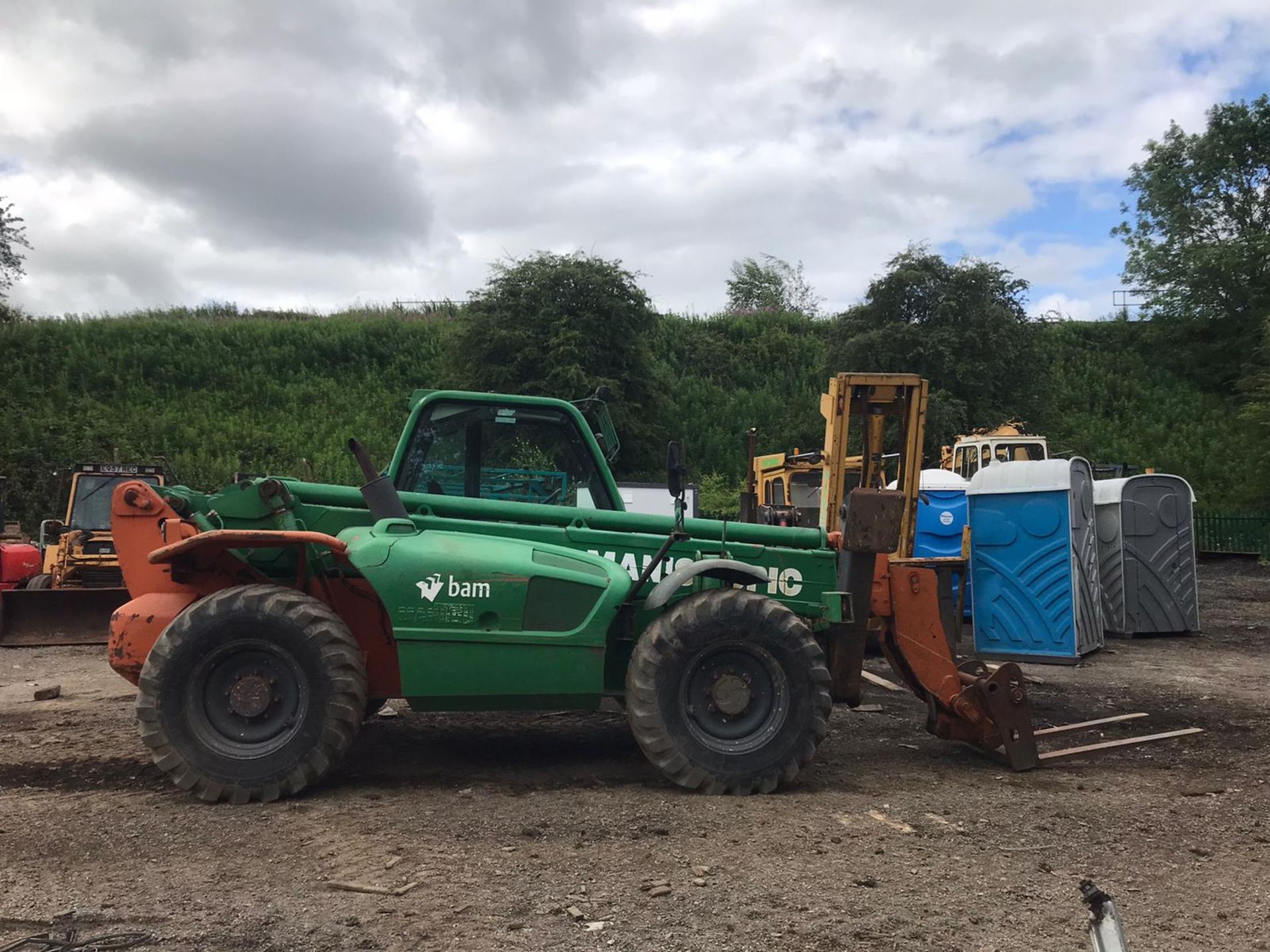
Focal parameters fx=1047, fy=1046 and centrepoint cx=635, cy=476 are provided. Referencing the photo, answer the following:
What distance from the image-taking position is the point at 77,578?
13992 millimetres

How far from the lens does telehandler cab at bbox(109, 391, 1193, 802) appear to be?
5.42m

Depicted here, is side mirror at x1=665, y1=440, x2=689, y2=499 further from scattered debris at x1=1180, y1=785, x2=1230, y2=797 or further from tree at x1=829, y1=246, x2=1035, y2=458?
tree at x1=829, y1=246, x2=1035, y2=458

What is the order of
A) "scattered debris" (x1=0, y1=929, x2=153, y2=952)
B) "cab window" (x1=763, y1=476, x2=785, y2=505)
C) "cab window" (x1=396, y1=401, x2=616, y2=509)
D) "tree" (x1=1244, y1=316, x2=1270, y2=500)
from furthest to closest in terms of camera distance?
1. "tree" (x1=1244, y1=316, x2=1270, y2=500)
2. "cab window" (x1=763, y1=476, x2=785, y2=505)
3. "cab window" (x1=396, y1=401, x2=616, y2=509)
4. "scattered debris" (x1=0, y1=929, x2=153, y2=952)

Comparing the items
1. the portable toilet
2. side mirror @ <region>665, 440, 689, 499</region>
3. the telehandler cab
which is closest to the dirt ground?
the telehandler cab

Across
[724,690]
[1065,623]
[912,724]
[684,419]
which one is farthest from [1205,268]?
[724,690]

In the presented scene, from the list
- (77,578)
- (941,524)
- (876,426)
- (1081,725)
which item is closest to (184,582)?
(1081,725)

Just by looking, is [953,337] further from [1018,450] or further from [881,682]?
[881,682]

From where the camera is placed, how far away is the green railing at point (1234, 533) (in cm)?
2589

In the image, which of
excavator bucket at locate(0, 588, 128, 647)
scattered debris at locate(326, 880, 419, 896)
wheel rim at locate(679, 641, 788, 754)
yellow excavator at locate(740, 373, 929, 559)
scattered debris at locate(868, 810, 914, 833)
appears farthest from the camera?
excavator bucket at locate(0, 588, 128, 647)

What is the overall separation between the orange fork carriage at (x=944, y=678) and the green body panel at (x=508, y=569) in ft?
1.51

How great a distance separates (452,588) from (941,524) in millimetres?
9934

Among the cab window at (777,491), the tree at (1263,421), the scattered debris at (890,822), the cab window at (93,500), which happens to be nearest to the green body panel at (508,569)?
the scattered debris at (890,822)

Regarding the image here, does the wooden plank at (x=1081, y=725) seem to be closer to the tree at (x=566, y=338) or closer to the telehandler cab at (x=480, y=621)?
the telehandler cab at (x=480, y=621)

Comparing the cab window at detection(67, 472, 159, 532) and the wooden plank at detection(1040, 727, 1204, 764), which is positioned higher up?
the cab window at detection(67, 472, 159, 532)
